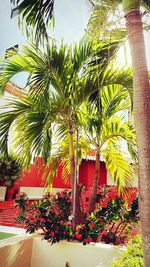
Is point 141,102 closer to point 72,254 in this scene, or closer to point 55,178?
point 72,254

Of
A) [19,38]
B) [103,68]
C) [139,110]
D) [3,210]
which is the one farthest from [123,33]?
[19,38]

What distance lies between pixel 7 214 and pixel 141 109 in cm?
868

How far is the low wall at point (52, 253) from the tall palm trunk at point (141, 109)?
64.5 inches

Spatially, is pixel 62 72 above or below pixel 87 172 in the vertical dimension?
above

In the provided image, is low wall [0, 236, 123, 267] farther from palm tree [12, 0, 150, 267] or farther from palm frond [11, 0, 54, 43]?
palm frond [11, 0, 54, 43]

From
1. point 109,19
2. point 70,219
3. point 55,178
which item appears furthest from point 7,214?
point 109,19

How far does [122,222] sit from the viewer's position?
381cm

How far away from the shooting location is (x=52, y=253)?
3.43m

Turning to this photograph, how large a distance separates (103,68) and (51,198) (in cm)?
269

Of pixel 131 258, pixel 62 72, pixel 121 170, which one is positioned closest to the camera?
pixel 131 258

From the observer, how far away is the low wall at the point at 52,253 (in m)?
3.05

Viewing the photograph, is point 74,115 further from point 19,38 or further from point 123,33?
point 19,38

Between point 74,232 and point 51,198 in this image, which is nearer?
point 74,232

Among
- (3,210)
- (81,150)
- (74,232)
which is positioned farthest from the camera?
(3,210)
